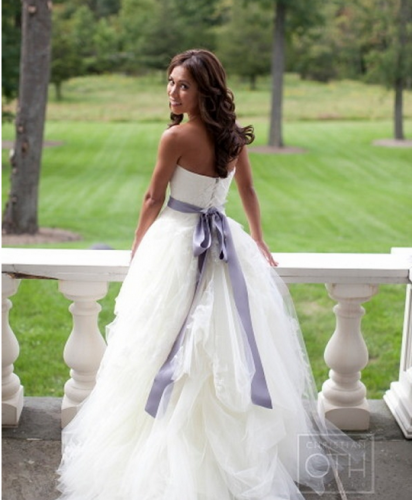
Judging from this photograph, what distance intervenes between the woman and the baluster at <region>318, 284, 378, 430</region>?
1.07ft

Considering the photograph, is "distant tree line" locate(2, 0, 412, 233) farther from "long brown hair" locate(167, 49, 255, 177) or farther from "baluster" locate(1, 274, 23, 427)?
"long brown hair" locate(167, 49, 255, 177)

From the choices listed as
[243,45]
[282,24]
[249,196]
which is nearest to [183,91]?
[249,196]

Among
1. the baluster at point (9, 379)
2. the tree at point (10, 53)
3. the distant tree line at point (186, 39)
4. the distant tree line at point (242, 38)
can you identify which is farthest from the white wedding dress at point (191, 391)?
the distant tree line at point (186, 39)

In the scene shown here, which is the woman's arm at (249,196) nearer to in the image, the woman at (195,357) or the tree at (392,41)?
the woman at (195,357)

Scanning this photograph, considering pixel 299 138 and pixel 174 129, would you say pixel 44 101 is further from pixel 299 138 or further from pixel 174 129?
pixel 299 138

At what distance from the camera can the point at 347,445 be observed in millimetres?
2717

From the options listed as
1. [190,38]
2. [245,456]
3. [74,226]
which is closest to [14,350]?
[245,456]

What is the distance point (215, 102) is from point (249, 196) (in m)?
0.41

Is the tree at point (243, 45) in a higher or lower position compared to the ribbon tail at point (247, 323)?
higher

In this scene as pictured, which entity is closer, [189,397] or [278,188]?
[189,397]

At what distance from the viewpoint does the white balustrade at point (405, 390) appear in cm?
283

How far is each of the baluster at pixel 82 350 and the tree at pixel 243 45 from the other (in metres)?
22.9

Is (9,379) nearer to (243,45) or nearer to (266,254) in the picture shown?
(266,254)
